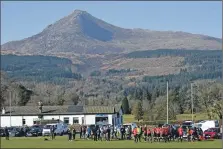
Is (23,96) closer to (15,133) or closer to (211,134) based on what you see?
(15,133)

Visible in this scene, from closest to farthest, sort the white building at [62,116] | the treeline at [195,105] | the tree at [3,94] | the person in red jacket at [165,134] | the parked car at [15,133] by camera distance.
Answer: the person in red jacket at [165,134] → the parked car at [15,133] → the treeline at [195,105] → the white building at [62,116] → the tree at [3,94]

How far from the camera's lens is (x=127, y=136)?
59.2 m

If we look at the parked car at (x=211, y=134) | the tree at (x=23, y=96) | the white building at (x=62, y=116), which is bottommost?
the parked car at (x=211, y=134)

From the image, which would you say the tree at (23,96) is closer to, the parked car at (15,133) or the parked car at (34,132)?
the parked car at (15,133)

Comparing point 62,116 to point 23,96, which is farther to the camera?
point 23,96

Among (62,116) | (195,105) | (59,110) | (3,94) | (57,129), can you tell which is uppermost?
(3,94)

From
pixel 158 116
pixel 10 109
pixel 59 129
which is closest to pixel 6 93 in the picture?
pixel 10 109

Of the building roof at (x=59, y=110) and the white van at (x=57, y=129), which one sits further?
the building roof at (x=59, y=110)

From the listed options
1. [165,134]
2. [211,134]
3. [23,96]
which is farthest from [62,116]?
[165,134]

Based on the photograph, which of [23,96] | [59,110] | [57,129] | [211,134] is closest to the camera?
[211,134]

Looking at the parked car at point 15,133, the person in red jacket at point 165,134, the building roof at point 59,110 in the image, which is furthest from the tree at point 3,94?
the person in red jacket at point 165,134

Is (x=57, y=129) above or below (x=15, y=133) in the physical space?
above

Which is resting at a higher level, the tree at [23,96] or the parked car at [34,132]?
the tree at [23,96]

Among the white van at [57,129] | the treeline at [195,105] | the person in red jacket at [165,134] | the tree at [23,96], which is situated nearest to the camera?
the person in red jacket at [165,134]
